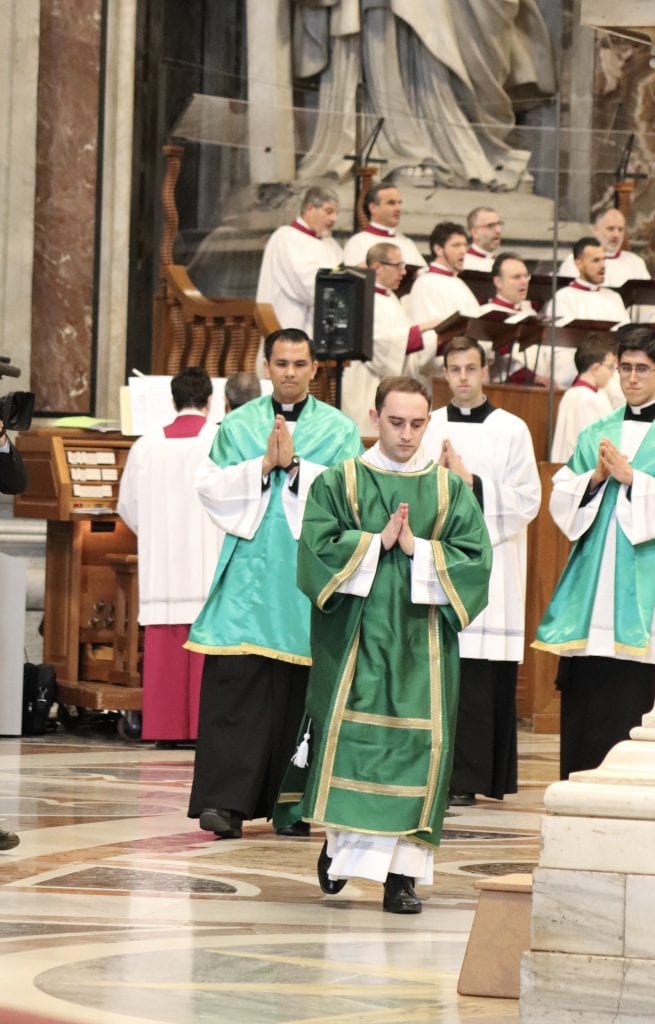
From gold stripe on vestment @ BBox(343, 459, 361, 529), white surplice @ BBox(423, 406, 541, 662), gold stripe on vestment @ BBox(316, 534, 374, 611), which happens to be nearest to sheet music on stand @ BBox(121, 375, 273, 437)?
white surplice @ BBox(423, 406, 541, 662)

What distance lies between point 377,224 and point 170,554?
170 inches

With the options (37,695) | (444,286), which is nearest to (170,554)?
(37,695)

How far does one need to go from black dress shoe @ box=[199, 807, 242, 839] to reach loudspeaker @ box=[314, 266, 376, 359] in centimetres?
359

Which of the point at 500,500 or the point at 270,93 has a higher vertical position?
the point at 270,93

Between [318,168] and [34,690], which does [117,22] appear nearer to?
[318,168]

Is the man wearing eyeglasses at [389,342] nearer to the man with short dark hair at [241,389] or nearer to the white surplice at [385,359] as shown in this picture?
the white surplice at [385,359]

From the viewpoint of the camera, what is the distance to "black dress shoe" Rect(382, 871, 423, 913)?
6.01 metres

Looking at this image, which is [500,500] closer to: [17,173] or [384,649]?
[384,649]

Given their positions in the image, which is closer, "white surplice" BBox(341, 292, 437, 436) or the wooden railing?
the wooden railing

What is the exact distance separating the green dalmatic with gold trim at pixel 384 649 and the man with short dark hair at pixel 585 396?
5.85 meters

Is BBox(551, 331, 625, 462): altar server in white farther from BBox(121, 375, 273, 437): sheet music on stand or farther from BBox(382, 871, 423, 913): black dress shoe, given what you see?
BBox(382, 871, 423, 913): black dress shoe

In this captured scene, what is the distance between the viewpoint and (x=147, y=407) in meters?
11.7

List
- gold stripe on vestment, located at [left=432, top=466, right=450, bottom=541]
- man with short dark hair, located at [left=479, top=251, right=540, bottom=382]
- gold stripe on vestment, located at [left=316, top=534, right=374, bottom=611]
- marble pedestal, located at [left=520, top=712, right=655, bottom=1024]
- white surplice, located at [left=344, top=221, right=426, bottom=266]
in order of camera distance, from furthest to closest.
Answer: white surplice, located at [left=344, top=221, right=426, bottom=266] < man with short dark hair, located at [left=479, top=251, right=540, bottom=382] < gold stripe on vestment, located at [left=432, top=466, right=450, bottom=541] < gold stripe on vestment, located at [left=316, top=534, right=374, bottom=611] < marble pedestal, located at [left=520, top=712, right=655, bottom=1024]

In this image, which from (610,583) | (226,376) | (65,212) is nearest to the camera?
(610,583)
